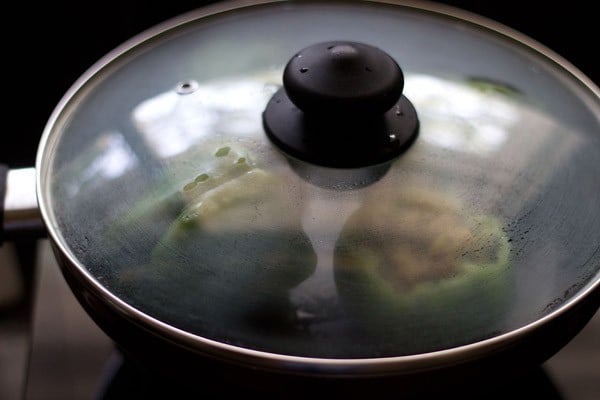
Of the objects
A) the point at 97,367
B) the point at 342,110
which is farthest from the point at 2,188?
the point at 342,110

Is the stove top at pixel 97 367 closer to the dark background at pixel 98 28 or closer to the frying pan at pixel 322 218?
the frying pan at pixel 322 218

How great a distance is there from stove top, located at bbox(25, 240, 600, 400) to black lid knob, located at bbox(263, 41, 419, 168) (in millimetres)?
320

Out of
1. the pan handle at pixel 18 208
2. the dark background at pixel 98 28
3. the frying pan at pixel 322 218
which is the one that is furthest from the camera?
the dark background at pixel 98 28

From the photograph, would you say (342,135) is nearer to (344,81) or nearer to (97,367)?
(344,81)

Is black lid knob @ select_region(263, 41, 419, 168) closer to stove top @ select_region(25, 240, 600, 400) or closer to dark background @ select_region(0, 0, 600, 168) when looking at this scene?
stove top @ select_region(25, 240, 600, 400)

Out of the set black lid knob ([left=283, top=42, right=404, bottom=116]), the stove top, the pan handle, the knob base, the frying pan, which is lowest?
the stove top

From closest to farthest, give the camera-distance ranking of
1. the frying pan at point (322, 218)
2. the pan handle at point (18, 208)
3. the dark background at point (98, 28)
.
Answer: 1. the frying pan at point (322, 218)
2. the pan handle at point (18, 208)
3. the dark background at point (98, 28)

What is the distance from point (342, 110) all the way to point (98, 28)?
1006 mm

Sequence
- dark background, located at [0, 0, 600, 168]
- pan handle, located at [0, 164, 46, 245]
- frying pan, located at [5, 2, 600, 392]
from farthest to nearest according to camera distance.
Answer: dark background, located at [0, 0, 600, 168]
pan handle, located at [0, 164, 46, 245]
frying pan, located at [5, 2, 600, 392]

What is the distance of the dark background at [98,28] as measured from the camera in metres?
1.44

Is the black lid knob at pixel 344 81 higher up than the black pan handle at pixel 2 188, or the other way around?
the black lid knob at pixel 344 81

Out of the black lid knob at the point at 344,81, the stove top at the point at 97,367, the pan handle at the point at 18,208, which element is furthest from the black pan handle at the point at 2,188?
the black lid knob at the point at 344,81

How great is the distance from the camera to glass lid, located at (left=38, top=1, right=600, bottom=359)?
598mm

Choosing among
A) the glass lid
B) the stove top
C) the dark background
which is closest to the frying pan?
the glass lid
